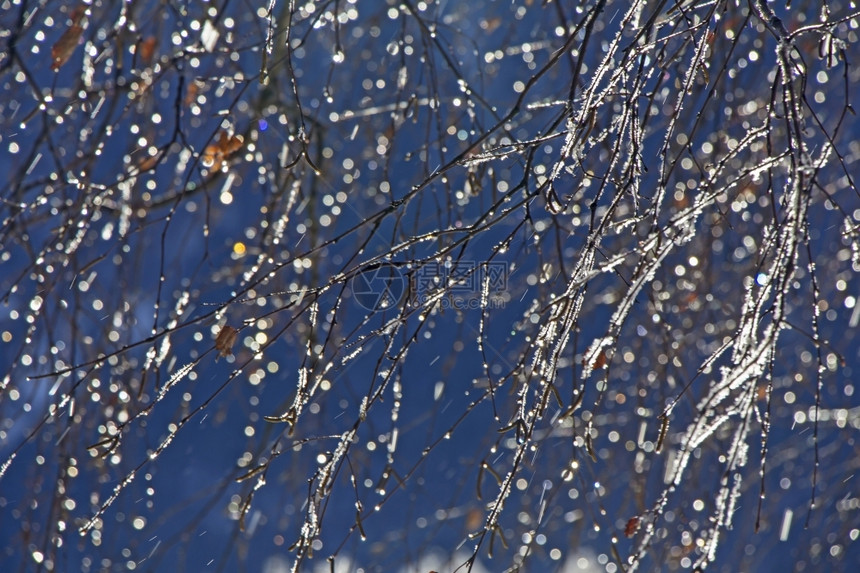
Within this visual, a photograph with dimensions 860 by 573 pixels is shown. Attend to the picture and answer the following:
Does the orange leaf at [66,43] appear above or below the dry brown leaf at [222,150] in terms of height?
above

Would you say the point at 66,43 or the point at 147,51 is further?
the point at 147,51

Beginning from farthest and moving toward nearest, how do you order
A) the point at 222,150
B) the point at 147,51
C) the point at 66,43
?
the point at 147,51, the point at 222,150, the point at 66,43

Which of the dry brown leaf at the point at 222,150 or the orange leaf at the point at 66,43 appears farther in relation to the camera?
the dry brown leaf at the point at 222,150

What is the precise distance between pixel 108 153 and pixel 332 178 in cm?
135

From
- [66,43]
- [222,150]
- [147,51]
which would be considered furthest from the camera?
[147,51]

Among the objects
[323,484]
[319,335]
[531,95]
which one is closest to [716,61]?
[531,95]

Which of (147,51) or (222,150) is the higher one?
(147,51)

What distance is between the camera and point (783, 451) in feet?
8.20

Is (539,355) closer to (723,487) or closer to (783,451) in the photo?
(723,487)

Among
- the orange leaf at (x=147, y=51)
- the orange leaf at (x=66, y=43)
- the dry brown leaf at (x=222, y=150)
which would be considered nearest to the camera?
the orange leaf at (x=66, y=43)

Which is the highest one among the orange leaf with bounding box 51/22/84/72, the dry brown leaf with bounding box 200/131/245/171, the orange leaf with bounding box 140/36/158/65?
the orange leaf with bounding box 140/36/158/65

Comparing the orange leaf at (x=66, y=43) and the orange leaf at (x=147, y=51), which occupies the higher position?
the orange leaf at (x=147, y=51)

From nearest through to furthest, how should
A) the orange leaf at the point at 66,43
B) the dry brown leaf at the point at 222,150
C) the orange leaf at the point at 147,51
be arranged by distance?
the orange leaf at the point at 66,43
the dry brown leaf at the point at 222,150
the orange leaf at the point at 147,51

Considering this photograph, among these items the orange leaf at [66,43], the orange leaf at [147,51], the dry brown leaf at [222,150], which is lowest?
the dry brown leaf at [222,150]
